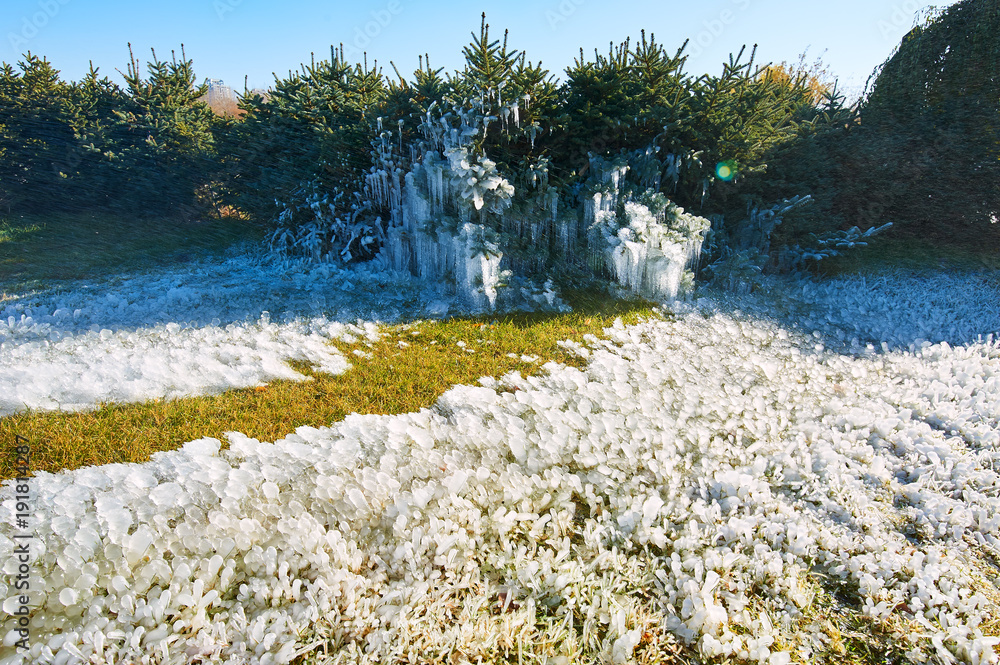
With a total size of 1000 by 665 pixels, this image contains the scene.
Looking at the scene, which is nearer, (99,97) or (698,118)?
(698,118)

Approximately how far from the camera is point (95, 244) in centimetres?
908

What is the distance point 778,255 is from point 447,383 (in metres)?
7.12

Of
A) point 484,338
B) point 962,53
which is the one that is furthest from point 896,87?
point 484,338

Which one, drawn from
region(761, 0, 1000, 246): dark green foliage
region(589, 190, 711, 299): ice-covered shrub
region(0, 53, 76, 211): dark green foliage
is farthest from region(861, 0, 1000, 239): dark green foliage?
→ region(0, 53, 76, 211): dark green foliage

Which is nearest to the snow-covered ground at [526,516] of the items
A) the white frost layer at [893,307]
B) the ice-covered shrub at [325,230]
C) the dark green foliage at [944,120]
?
the white frost layer at [893,307]

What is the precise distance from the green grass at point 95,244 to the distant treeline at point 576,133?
0.70 metres

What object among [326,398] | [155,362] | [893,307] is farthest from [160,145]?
[893,307]

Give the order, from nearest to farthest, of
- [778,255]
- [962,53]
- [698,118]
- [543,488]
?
[543,488]
[698,118]
[778,255]
[962,53]

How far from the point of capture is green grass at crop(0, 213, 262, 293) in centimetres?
738

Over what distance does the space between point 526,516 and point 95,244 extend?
33.9 feet

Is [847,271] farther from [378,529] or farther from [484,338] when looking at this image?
[378,529]

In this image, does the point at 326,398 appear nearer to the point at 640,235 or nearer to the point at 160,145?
the point at 640,235

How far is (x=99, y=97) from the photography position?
1123cm

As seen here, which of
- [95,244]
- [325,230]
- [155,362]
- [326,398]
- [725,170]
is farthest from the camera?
[95,244]
